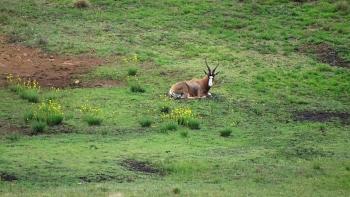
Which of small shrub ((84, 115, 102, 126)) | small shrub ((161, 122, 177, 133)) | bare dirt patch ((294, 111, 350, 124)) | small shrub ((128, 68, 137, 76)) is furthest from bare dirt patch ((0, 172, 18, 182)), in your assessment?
small shrub ((128, 68, 137, 76))

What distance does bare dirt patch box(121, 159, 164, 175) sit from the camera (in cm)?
2086

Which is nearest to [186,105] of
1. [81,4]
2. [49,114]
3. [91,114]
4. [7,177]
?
[91,114]

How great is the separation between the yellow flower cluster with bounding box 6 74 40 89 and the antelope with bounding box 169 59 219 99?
4.33 meters

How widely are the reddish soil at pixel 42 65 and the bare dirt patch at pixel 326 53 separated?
27.2 ft

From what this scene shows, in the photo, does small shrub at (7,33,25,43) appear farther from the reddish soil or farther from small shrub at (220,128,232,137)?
small shrub at (220,128,232,137)

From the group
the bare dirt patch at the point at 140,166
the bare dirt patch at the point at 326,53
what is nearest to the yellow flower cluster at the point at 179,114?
the bare dirt patch at the point at 140,166

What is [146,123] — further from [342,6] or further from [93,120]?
[342,6]

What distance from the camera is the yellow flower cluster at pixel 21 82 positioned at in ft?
94.6

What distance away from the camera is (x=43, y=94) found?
1107 inches

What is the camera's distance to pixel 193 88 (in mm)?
29031

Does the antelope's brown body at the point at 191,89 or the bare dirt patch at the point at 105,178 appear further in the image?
the antelope's brown body at the point at 191,89

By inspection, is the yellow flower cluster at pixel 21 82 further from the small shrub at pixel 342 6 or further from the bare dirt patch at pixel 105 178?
the small shrub at pixel 342 6

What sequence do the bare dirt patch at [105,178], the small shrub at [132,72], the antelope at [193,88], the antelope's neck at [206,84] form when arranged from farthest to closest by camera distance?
the small shrub at [132,72]
the antelope's neck at [206,84]
the antelope at [193,88]
the bare dirt patch at [105,178]

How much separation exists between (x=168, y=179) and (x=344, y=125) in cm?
837
